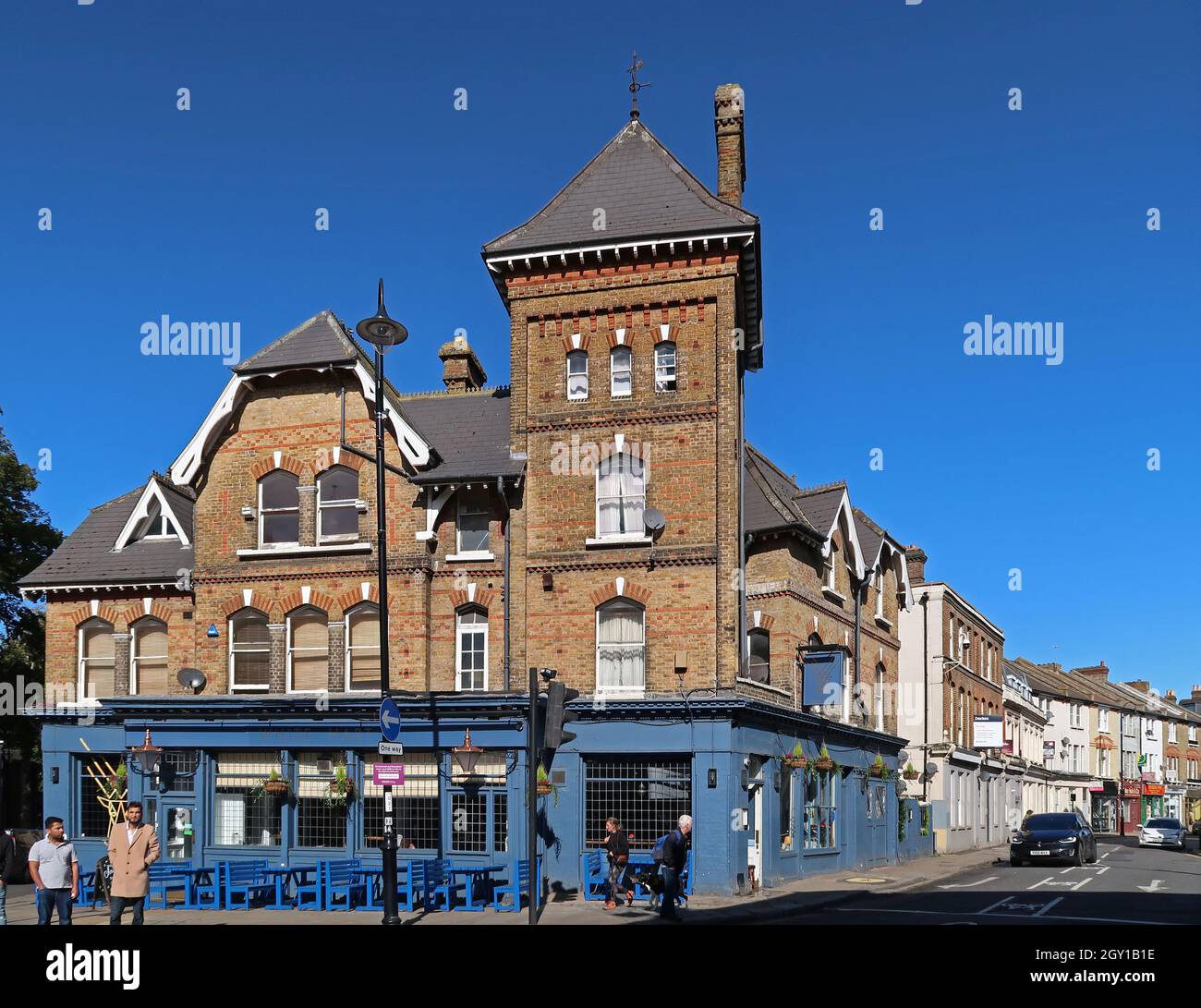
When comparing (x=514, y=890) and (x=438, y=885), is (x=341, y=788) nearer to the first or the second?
(x=438, y=885)

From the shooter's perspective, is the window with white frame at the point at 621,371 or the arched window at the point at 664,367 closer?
the arched window at the point at 664,367

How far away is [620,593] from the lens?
25844mm

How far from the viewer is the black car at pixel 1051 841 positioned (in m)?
35.0

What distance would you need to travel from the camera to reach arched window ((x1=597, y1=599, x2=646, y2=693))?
84.3 feet

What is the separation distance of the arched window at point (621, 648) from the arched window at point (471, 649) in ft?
8.54

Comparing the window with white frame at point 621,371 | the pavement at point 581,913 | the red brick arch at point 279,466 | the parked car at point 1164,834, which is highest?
the window with white frame at point 621,371

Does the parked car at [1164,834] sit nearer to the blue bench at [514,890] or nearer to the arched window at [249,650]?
the blue bench at [514,890]

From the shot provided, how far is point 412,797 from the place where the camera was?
25.2 m

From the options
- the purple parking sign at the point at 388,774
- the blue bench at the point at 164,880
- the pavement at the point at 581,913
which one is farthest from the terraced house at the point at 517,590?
the purple parking sign at the point at 388,774

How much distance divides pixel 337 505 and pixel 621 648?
23.1 feet
